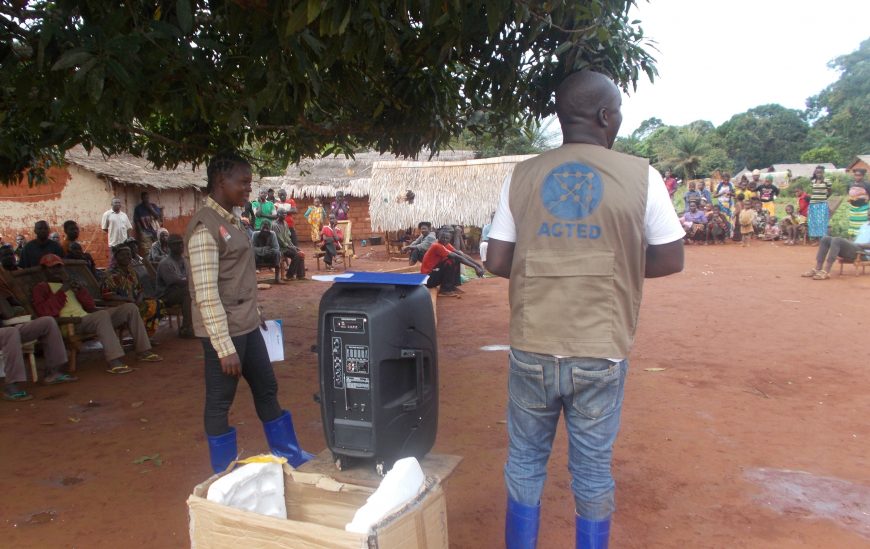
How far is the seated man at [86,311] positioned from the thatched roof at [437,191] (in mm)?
11056

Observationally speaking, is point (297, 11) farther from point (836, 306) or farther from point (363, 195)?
point (363, 195)

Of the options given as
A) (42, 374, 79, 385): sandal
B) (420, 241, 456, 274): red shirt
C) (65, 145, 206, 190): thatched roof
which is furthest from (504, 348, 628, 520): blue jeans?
(65, 145, 206, 190): thatched roof

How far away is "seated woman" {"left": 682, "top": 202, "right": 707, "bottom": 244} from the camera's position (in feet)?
55.5

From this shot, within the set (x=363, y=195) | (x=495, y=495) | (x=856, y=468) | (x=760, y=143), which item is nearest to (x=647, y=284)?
(x=856, y=468)

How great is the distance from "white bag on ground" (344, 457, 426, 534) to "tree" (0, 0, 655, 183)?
1609mm

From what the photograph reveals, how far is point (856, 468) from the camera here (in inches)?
143

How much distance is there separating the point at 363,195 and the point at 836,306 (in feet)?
50.8

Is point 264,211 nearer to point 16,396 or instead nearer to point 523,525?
point 16,396

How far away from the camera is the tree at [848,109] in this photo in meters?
41.2

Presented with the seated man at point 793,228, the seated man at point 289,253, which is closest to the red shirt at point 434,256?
the seated man at point 289,253

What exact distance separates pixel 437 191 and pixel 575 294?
50.2 ft

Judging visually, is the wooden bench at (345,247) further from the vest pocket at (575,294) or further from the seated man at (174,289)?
the vest pocket at (575,294)

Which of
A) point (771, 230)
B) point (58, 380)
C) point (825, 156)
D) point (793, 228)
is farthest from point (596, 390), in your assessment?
point (825, 156)

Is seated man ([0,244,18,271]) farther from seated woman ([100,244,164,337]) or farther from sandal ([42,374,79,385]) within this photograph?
sandal ([42,374,79,385])
